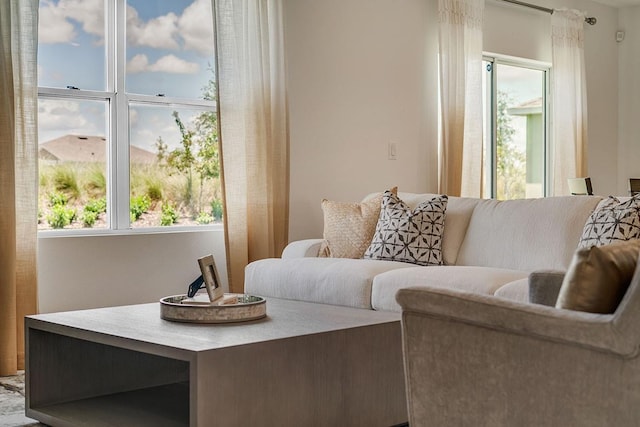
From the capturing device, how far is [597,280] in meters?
1.79

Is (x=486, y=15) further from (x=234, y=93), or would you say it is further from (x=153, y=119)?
(x=153, y=119)

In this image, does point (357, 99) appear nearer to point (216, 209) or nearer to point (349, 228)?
point (216, 209)

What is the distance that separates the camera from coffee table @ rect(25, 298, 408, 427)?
2.50 metres

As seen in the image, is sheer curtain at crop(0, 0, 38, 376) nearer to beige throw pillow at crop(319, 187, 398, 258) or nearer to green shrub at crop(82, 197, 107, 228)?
green shrub at crop(82, 197, 107, 228)

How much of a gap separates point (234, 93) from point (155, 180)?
27.6 inches

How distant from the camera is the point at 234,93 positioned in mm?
4965

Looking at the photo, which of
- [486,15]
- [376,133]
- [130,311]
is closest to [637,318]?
[130,311]

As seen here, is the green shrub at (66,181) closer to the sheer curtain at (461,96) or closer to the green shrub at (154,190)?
the green shrub at (154,190)

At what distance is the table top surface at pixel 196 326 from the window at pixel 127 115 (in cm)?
141

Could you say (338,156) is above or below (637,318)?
above

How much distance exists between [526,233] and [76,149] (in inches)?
95.1

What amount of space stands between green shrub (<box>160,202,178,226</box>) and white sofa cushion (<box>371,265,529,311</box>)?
161 cm

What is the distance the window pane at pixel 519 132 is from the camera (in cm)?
705

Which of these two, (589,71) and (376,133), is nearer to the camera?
(376,133)
